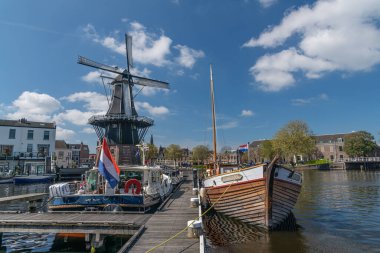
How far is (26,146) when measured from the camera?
6156 cm

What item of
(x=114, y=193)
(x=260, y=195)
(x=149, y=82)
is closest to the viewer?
(x=260, y=195)

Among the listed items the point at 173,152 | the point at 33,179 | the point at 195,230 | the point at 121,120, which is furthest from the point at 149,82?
the point at 173,152

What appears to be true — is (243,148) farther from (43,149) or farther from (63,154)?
(63,154)

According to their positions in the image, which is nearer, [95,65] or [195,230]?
[195,230]

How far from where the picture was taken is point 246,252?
1184cm

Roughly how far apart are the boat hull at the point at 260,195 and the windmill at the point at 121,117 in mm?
32755

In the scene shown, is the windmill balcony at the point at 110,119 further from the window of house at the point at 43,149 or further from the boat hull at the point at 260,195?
the boat hull at the point at 260,195

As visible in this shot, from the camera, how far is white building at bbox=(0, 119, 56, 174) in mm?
59138

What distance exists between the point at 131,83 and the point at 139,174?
3578 centimetres

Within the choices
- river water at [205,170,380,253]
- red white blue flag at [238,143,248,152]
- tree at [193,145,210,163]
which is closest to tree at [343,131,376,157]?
tree at [193,145,210,163]

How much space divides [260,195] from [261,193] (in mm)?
140

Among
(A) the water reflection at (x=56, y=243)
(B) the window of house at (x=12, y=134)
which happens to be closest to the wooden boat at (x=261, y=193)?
(A) the water reflection at (x=56, y=243)

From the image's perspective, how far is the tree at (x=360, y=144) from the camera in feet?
300

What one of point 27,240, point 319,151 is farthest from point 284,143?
point 27,240
